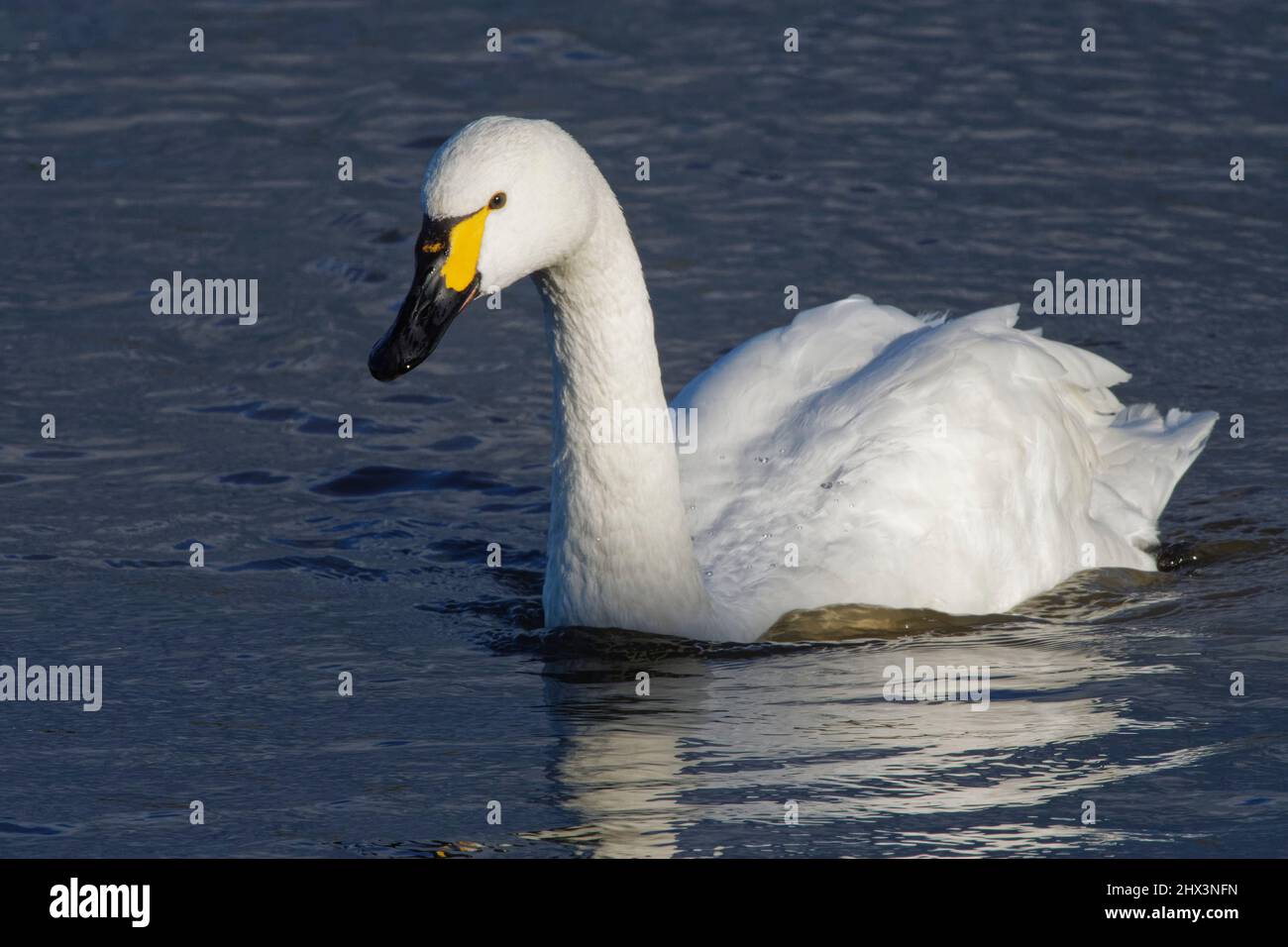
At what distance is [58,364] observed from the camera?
1184cm

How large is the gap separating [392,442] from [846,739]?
169 inches

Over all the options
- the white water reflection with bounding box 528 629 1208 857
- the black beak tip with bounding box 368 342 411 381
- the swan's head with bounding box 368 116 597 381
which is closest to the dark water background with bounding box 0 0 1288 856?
the white water reflection with bounding box 528 629 1208 857

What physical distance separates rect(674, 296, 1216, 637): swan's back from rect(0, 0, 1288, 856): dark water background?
259mm

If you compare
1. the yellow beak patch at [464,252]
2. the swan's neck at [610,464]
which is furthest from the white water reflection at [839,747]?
the yellow beak patch at [464,252]

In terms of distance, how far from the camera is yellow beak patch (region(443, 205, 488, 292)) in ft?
24.9

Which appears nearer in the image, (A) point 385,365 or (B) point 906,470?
(A) point 385,365

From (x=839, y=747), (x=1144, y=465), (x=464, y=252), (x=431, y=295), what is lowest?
(x=839, y=747)

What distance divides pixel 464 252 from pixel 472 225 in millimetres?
99

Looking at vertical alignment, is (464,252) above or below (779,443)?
above

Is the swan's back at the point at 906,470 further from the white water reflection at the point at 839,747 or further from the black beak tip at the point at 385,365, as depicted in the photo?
the black beak tip at the point at 385,365

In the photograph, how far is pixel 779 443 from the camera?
9539 millimetres

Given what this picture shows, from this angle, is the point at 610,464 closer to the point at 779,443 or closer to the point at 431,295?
the point at 431,295

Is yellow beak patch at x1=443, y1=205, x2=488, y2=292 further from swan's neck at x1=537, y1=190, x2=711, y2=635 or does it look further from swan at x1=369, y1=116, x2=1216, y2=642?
swan's neck at x1=537, y1=190, x2=711, y2=635

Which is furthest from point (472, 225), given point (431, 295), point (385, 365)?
point (385, 365)
